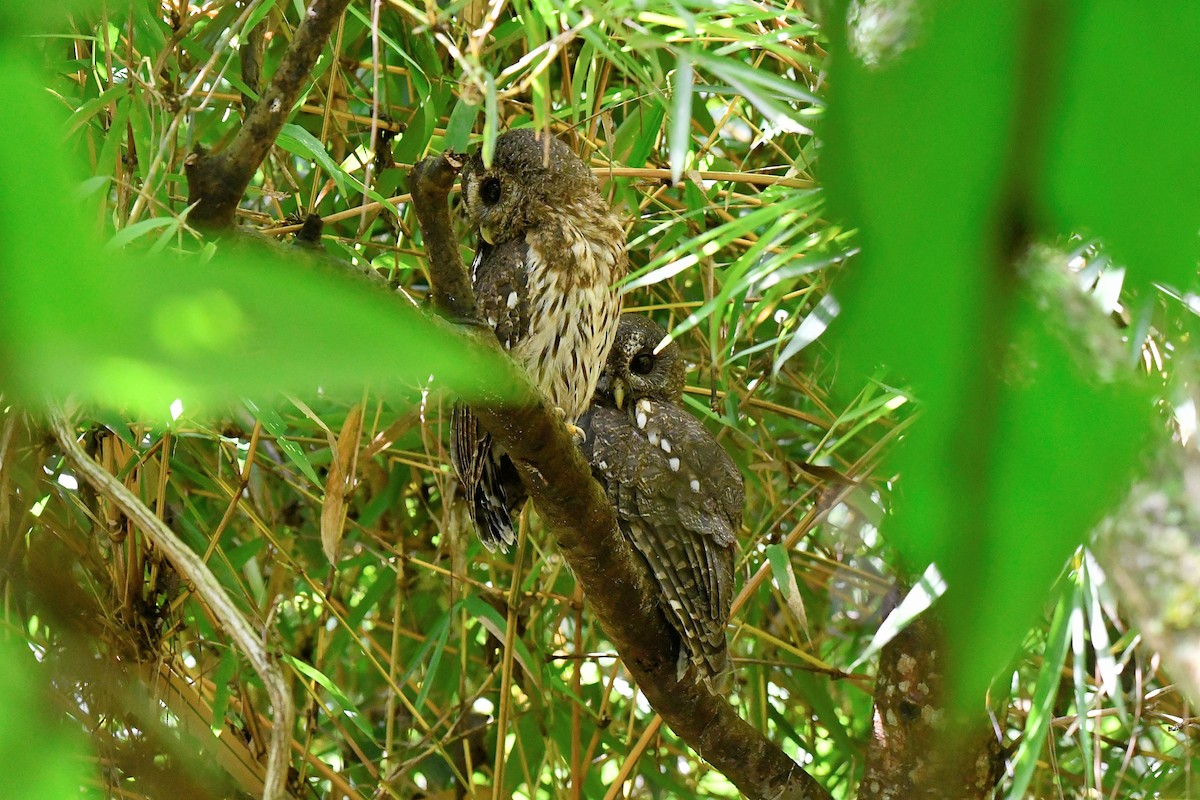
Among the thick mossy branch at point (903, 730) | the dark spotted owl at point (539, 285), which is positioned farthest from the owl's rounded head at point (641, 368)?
the thick mossy branch at point (903, 730)

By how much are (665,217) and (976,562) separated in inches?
73.1

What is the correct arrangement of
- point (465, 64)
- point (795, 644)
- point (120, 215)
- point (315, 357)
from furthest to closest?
point (795, 644) < point (120, 215) < point (465, 64) < point (315, 357)

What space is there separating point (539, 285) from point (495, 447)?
0.88ft

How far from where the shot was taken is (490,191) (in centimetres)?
191

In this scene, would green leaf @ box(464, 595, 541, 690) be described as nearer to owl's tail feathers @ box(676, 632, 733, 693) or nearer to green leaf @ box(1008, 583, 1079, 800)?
owl's tail feathers @ box(676, 632, 733, 693)

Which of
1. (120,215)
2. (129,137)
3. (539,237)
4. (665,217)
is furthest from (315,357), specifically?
(665,217)

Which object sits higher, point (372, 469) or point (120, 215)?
point (120, 215)

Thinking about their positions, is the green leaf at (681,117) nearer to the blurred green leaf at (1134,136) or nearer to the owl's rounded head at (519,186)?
the blurred green leaf at (1134,136)

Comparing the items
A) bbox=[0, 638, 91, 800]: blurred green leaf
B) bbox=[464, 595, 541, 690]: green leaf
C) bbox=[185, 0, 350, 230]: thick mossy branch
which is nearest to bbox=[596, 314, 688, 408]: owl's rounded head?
bbox=[464, 595, 541, 690]: green leaf

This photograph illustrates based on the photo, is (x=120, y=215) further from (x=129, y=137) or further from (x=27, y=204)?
(x=27, y=204)

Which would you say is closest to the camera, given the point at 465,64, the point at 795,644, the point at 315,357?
the point at 315,357

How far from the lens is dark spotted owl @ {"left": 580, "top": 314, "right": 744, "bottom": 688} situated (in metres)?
1.69

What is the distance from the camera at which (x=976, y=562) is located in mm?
114

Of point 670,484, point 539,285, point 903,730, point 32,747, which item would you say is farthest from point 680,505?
point 32,747
